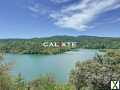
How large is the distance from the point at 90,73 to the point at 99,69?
15.2 inches

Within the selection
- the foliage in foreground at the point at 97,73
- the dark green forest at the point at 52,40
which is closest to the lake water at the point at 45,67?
the foliage in foreground at the point at 97,73

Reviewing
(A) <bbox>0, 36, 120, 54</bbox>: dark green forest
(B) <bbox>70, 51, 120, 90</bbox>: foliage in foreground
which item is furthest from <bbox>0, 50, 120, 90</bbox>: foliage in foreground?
(A) <bbox>0, 36, 120, 54</bbox>: dark green forest

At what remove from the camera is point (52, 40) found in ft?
282

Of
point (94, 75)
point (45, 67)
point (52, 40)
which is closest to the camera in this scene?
point (94, 75)

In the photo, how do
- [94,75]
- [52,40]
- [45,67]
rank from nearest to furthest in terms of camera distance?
[94,75] < [45,67] < [52,40]

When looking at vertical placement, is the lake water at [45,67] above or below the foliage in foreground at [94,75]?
below

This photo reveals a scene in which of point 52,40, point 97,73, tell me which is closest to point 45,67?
point 97,73

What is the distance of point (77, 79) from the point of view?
1078 cm

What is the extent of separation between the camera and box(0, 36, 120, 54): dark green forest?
63.5 metres

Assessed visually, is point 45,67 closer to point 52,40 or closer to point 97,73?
point 97,73

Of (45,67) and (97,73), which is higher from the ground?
(97,73)

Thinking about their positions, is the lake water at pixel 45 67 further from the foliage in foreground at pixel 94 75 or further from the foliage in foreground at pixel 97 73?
the foliage in foreground at pixel 97 73

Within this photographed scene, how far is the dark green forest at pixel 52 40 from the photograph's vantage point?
208 ft

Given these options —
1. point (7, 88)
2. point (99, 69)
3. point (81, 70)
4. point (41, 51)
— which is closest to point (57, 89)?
point (81, 70)
